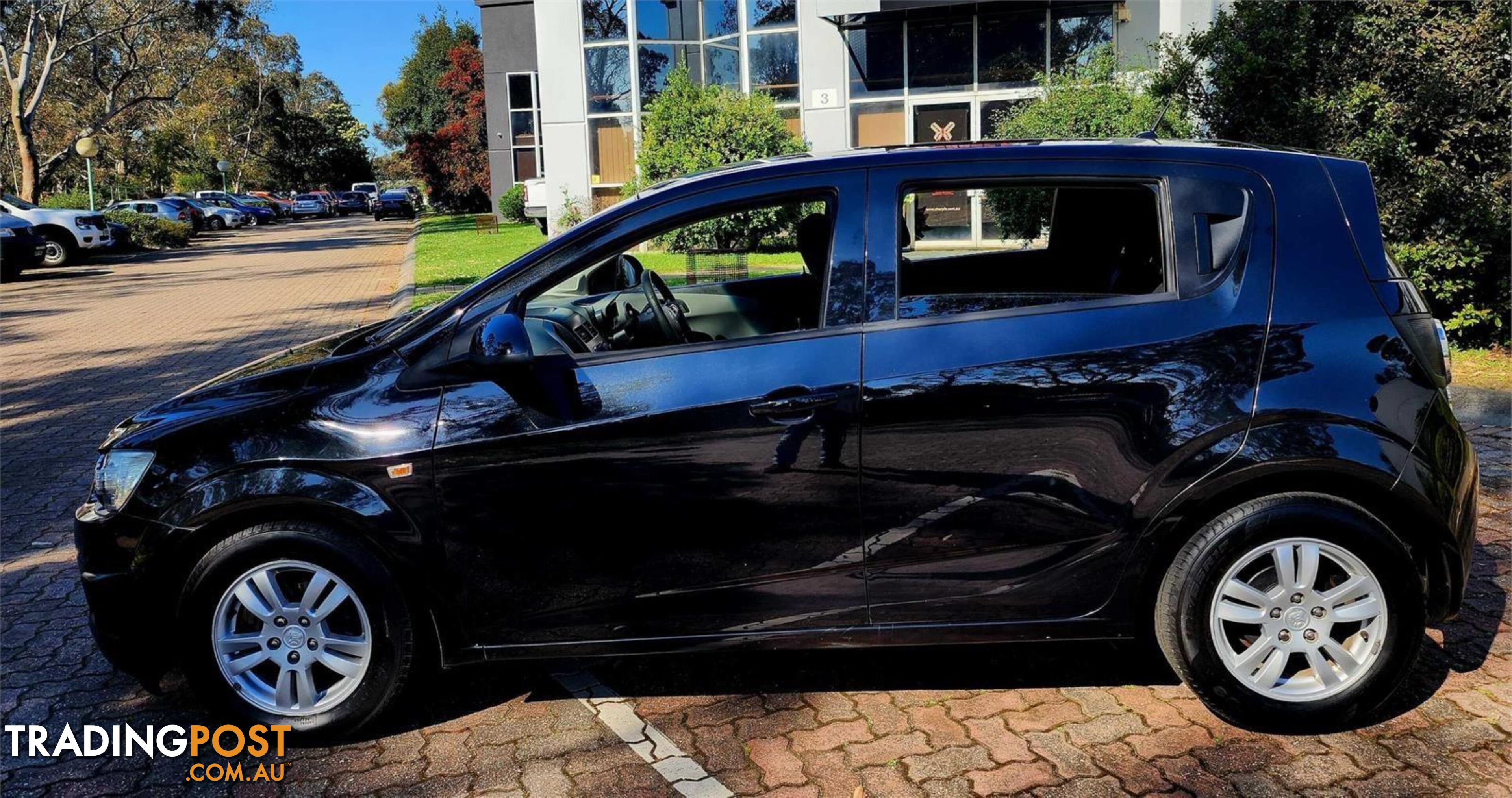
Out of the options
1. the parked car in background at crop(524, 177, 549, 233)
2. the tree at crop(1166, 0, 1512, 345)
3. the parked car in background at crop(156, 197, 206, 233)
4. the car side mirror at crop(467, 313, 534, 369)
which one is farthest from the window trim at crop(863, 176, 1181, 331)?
the parked car in background at crop(156, 197, 206, 233)

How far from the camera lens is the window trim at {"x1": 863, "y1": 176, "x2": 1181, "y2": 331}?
142 inches

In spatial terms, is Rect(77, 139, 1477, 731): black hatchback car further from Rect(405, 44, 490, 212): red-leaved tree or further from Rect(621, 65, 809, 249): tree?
Rect(405, 44, 490, 212): red-leaved tree

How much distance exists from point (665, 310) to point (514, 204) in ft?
110

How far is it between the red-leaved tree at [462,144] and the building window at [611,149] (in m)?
25.3

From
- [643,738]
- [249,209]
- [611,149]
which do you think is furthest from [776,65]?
[249,209]

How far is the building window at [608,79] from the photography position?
23.5 metres

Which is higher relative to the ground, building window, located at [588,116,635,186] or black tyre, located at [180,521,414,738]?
building window, located at [588,116,635,186]

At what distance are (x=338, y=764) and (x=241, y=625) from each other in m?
0.53

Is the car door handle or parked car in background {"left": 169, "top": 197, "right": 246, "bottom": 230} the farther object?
parked car in background {"left": 169, "top": 197, "right": 246, "bottom": 230}

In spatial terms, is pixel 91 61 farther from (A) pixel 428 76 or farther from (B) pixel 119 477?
(B) pixel 119 477

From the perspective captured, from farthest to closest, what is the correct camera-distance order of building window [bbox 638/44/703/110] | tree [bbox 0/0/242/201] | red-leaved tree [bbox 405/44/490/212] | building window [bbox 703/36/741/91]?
red-leaved tree [bbox 405/44/490/212] → tree [bbox 0/0/242/201] → building window [bbox 638/44/703/110] → building window [bbox 703/36/741/91]

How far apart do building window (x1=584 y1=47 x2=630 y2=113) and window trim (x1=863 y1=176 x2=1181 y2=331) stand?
68.0 ft

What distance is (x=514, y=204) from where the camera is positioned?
36.6 m

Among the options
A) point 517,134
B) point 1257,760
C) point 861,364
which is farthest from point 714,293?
point 517,134
